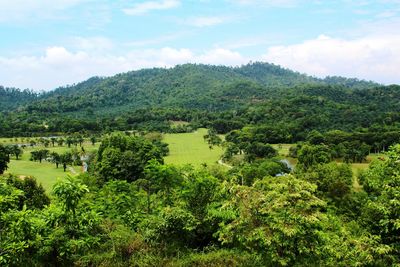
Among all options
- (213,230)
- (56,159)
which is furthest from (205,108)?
(213,230)

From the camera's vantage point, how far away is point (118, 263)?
32.9 feet

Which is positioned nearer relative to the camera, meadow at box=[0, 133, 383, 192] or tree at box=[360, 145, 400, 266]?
tree at box=[360, 145, 400, 266]

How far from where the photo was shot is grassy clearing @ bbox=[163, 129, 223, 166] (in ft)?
199

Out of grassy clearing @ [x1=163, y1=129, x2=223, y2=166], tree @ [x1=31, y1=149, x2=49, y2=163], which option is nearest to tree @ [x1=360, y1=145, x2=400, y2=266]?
grassy clearing @ [x1=163, y1=129, x2=223, y2=166]

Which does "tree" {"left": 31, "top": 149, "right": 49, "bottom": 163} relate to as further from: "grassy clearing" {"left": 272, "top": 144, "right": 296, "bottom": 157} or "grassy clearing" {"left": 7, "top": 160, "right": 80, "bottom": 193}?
"grassy clearing" {"left": 272, "top": 144, "right": 296, "bottom": 157}

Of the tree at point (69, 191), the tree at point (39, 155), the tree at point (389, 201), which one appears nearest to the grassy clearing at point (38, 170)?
the tree at point (39, 155)

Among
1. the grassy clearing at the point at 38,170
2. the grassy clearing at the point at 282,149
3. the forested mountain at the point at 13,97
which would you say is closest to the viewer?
the grassy clearing at the point at 38,170

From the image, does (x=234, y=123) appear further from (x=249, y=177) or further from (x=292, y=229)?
(x=292, y=229)

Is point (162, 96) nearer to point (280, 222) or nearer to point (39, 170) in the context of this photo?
point (39, 170)

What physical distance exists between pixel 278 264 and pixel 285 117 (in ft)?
301

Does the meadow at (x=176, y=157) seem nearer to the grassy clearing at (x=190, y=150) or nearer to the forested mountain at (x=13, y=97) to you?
the grassy clearing at (x=190, y=150)

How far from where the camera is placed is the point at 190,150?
2778 inches

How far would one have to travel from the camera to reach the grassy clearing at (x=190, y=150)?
60.8 meters

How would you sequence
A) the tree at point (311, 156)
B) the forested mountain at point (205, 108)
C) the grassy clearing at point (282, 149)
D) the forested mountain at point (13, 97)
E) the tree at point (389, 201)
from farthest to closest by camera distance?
the forested mountain at point (13, 97) < the forested mountain at point (205, 108) < the grassy clearing at point (282, 149) < the tree at point (311, 156) < the tree at point (389, 201)
